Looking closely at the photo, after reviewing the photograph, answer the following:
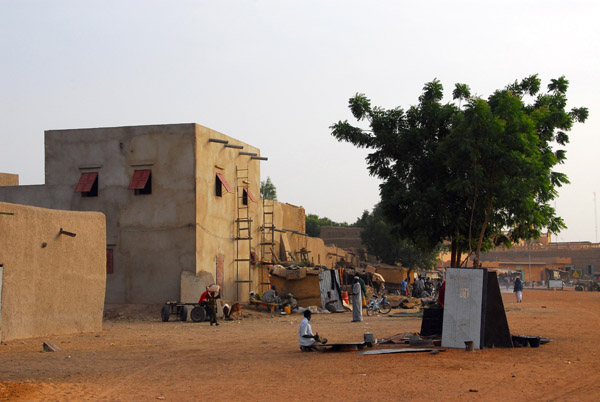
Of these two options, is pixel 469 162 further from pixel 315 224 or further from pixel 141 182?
pixel 315 224

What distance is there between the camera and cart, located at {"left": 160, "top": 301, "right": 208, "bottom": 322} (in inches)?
1057

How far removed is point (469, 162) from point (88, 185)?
58.9 feet

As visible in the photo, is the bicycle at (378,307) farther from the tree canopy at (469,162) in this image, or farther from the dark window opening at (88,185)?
the dark window opening at (88,185)

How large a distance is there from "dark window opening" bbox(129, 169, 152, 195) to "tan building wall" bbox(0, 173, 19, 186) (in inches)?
366

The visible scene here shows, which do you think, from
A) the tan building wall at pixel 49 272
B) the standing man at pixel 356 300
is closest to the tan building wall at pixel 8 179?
the tan building wall at pixel 49 272

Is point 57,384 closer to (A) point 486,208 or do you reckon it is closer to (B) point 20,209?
(B) point 20,209

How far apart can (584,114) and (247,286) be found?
751 inches

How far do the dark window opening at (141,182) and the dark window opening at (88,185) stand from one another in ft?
5.60

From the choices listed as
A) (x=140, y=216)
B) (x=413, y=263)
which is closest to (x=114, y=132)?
(x=140, y=216)

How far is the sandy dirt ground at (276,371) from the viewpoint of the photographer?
10.4 meters

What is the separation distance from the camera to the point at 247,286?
34562mm

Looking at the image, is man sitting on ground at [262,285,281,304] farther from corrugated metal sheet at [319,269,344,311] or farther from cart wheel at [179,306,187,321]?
cart wheel at [179,306,187,321]

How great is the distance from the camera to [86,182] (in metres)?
29.9

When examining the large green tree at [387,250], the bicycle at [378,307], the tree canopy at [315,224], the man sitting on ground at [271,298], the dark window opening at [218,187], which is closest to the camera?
the bicycle at [378,307]
